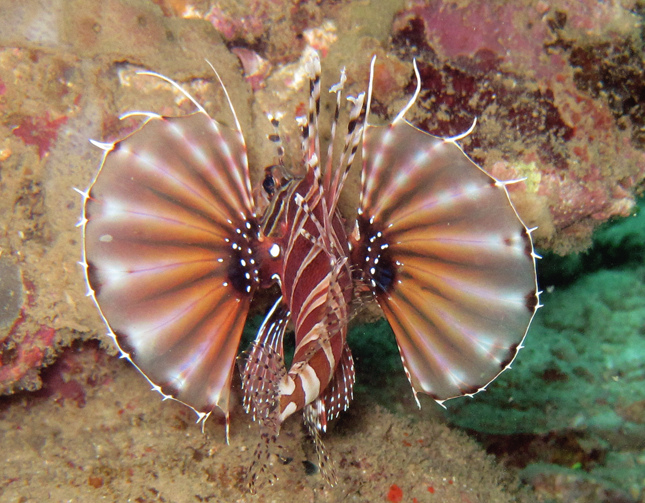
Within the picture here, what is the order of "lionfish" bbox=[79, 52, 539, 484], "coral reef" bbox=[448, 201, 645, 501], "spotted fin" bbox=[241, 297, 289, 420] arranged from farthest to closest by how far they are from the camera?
"coral reef" bbox=[448, 201, 645, 501], "lionfish" bbox=[79, 52, 539, 484], "spotted fin" bbox=[241, 297, 289, 420]

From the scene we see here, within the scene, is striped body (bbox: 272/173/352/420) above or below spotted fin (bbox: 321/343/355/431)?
above

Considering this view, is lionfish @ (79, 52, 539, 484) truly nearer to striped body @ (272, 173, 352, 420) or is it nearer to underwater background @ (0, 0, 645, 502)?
striped body @ (272, 173, 352, 420)

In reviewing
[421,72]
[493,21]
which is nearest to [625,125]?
[493,21]

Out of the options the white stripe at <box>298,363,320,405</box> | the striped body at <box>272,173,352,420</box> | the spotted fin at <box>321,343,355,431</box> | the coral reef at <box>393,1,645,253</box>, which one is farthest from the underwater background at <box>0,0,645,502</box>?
the white stripe at <box>298,363,320,405</box>

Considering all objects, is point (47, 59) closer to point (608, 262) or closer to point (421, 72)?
point (421, 72)

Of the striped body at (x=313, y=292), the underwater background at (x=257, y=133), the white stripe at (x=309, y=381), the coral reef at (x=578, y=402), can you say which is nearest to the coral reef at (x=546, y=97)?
the underwater background at (x=257, y=133)

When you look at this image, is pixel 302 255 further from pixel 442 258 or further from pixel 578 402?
pixel 578 402

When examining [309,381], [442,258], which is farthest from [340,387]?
[442,258]
